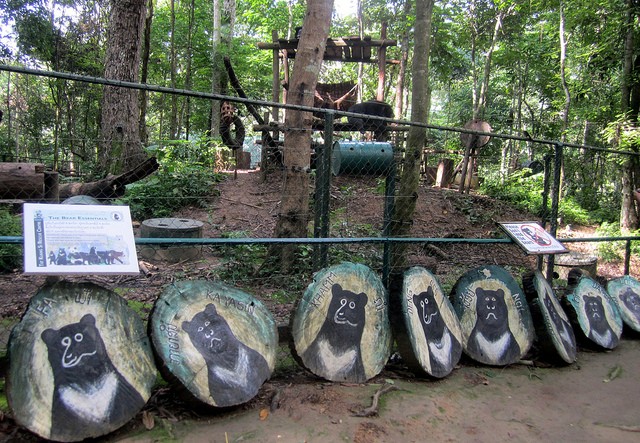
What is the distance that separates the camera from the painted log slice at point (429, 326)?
10.2 feet

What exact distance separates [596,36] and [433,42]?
6.08 m

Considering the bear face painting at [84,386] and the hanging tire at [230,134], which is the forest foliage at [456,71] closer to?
the hanging tire at [230,134]

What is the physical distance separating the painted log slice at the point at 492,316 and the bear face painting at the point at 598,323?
2.60 feet

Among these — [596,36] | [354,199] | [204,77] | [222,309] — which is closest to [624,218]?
[596,36]

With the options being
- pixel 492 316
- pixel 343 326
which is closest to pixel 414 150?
pixel 492 316

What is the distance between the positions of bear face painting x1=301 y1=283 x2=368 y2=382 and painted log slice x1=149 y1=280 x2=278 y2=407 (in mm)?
296

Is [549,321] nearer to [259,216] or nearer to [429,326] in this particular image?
[429,326]

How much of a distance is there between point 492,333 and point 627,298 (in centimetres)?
211

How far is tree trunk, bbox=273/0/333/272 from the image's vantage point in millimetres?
4688

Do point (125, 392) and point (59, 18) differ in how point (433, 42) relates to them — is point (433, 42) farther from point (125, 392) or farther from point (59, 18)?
point (125, 392)

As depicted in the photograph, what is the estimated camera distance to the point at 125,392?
2252 mm

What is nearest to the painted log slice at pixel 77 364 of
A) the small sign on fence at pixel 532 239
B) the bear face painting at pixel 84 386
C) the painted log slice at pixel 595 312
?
the bear face painting at pixel 84 386

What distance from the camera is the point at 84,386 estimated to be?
2.15 m

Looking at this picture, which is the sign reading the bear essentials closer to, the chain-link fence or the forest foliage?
the chain-link fence
